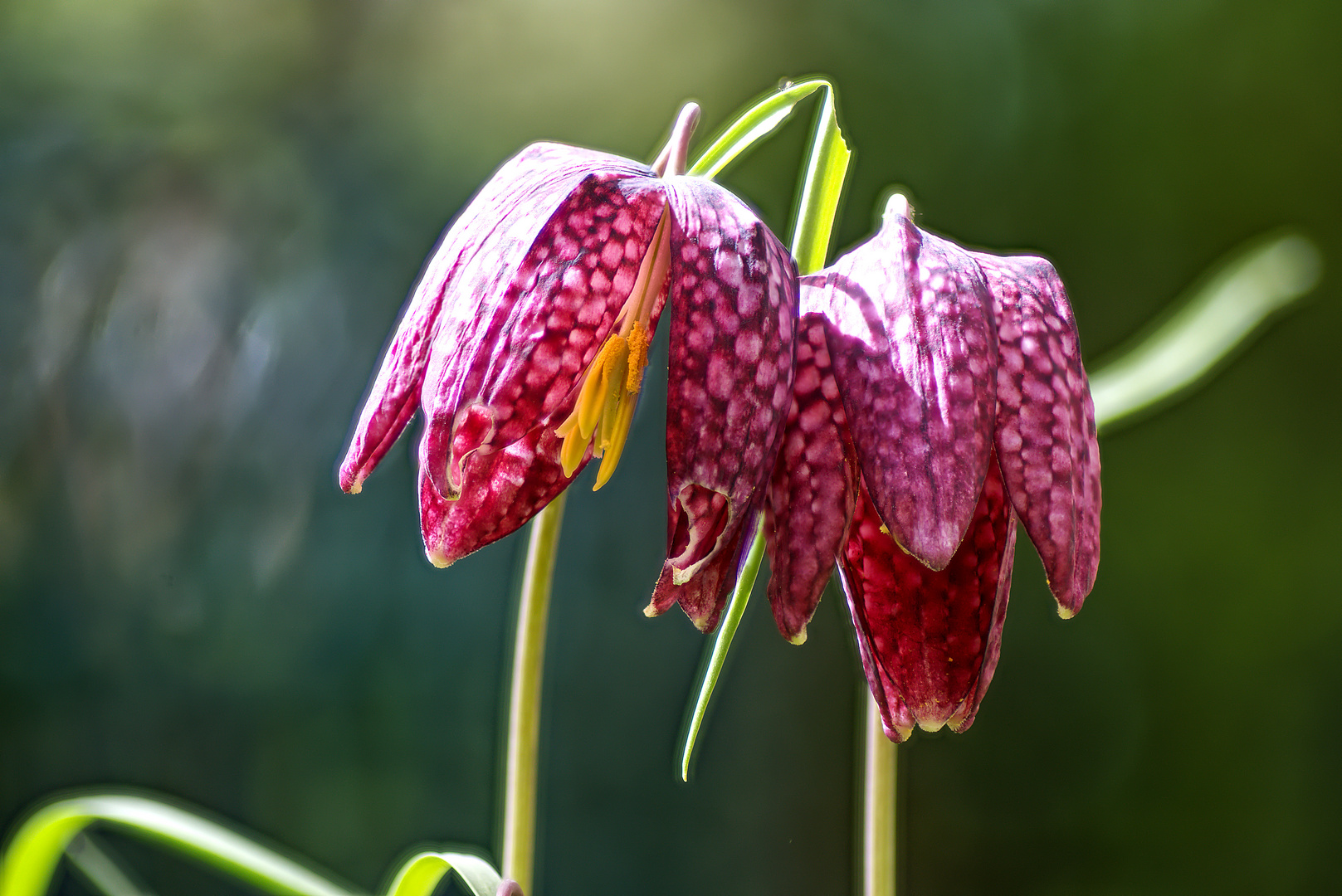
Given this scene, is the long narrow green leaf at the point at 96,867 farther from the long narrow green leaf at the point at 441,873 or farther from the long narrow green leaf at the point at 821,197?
the long narrow green leaf at the point at 821,197

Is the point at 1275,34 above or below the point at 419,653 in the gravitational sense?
above

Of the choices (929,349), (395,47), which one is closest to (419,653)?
(395,47)

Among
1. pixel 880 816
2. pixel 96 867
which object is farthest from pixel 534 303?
pixel 96 867

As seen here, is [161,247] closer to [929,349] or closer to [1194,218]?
[929,349]

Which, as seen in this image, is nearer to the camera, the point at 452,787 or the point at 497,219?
the point at 497,219

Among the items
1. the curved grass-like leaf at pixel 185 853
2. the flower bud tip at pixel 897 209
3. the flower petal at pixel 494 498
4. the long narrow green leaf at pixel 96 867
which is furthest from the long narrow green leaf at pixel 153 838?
the flower bud tip at pixel 897 209

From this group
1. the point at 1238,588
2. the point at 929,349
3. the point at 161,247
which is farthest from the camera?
the point at 1238,588

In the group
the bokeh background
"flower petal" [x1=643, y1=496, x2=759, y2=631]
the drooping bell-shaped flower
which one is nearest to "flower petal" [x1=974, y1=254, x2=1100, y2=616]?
the drooping bell-shaped flower

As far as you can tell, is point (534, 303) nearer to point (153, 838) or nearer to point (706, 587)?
point (706, 587)
